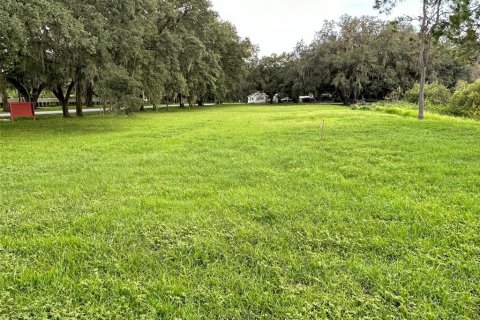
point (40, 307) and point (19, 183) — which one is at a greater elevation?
point (19, 183)

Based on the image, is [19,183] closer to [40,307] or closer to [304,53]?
[40,307]

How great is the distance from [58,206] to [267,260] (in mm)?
2603

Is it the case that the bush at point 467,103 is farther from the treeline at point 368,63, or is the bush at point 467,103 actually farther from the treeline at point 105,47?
the treeline at point 105,47

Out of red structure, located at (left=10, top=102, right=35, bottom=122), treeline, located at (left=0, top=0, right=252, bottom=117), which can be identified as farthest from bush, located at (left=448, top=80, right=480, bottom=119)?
red structure, located at (left=10, top=102, right=35, bottom=122)

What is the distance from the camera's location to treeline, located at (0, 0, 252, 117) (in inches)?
358

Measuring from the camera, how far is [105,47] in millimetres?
11375

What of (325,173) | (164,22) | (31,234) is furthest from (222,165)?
(164,22)

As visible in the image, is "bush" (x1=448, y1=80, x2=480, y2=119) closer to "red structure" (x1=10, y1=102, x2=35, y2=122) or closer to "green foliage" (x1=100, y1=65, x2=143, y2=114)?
"green foliage" (x1=100, y1=65, x2=143, y2=114)

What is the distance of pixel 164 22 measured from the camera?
25.2 m

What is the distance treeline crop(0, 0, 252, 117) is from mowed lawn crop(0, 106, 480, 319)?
5.16m

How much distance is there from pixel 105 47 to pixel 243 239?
10.8 meters

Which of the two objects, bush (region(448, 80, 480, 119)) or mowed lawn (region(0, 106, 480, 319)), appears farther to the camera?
bush (region(448, 80, 480, 119))

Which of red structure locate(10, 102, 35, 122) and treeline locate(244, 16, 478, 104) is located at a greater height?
treeline locate(244, 16, 478, 104)

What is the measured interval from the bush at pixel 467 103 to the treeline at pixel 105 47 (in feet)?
52.5
